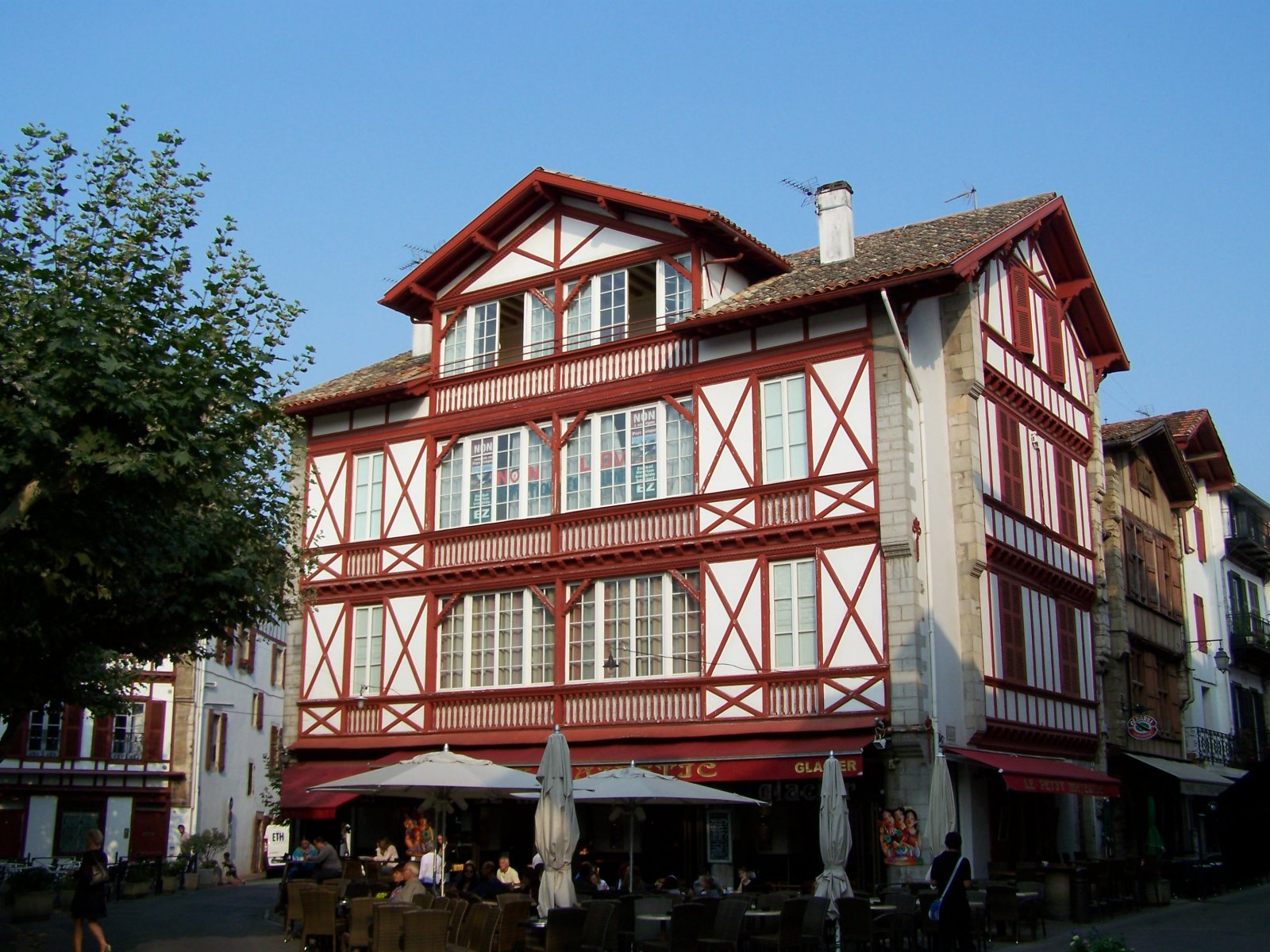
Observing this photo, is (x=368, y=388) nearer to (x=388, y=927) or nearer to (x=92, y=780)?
(x=388, y=927)

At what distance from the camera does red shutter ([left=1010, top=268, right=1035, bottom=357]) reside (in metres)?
24.7

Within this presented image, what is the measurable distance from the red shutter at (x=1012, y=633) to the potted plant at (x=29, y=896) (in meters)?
16.4

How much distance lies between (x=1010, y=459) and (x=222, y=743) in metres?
26.7

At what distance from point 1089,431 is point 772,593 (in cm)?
954

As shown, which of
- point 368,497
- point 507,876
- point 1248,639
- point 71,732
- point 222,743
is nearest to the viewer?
point 507,876

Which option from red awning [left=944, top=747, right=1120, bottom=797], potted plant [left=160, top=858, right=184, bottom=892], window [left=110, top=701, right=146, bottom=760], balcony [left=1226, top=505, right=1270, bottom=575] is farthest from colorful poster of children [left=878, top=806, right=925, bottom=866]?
window [left=110, top=701, right=146, bottom=760]

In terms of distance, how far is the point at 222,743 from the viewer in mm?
41406

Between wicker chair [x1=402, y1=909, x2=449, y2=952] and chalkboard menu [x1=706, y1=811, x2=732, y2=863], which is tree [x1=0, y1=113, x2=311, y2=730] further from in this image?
chalkboard menu [x1=706, y1=811, x2=732, y2=863]

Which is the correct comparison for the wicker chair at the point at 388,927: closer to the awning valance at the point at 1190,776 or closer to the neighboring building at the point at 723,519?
the neighboring building at the point at 723,519

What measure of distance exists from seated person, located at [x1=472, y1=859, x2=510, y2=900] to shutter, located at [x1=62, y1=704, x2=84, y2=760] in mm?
21428

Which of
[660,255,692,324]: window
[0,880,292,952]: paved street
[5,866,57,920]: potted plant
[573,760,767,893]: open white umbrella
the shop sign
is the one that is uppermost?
[660,255,692,324]: window

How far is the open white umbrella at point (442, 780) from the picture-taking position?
1902 cm

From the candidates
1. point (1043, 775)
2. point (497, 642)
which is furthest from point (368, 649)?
point (1043, 775)

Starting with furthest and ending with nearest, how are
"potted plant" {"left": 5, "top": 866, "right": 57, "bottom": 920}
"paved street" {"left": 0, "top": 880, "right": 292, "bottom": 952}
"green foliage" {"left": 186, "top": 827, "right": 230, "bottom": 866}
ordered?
1. "green foliage" {"left": 186, "top": 827, "right": 230, "bottom": 866}
2. "potted plant" {"left": 5, "top": 866, "right": 57, "bottom": 920}
3. "paved street" {"left": 0, "top": 880, "right": 292, "bottom": 952}
